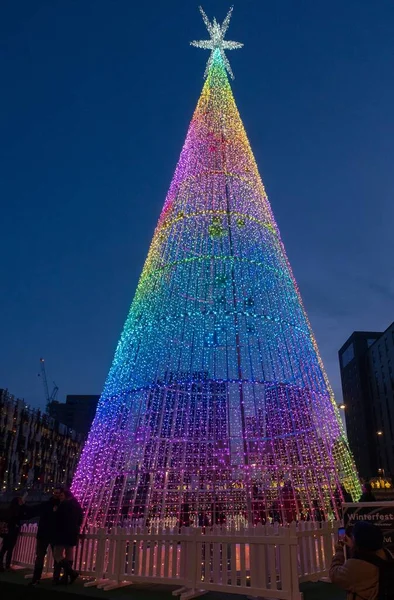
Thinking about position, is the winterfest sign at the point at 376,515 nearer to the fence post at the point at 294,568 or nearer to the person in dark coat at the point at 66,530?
the fence post at the point at 294,568

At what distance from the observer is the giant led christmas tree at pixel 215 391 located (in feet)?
26.5

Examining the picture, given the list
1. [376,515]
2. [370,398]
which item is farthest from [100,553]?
[370,398]

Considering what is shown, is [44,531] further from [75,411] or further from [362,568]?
[75,411]

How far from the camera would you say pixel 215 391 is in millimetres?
9125

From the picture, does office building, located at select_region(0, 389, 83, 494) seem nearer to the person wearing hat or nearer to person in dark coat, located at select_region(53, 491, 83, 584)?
person in dark coat, located at select_region(53, 491, 83, 584)

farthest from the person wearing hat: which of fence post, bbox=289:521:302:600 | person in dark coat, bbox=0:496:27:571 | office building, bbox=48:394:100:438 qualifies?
office building, bbox=48:394:100:438

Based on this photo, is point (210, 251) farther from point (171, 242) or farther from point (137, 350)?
point (137, 350)

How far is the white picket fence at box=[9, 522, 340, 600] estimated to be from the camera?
5.13 metres

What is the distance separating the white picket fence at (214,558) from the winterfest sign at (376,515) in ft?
2.29

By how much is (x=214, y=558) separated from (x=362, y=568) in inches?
127

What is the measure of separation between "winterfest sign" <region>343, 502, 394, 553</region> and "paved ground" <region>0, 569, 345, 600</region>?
4.35 feet

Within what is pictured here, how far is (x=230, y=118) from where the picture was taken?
Result: 1131 cm

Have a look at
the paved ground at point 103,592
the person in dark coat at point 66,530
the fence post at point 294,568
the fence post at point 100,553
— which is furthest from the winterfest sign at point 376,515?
the person in dark coat at point 66,530

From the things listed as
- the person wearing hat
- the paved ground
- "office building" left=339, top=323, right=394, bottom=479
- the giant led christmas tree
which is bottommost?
the paved ground
